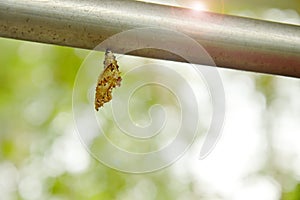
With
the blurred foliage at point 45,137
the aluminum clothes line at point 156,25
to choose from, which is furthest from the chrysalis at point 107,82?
the blurred foliage at point 45,137

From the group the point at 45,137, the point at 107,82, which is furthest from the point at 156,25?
the point at 45,137

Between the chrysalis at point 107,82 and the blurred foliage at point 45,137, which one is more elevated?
the blurred foliage at point 45,137

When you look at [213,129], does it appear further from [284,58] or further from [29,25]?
[29,25]

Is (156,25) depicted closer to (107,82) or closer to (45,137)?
(107,82)

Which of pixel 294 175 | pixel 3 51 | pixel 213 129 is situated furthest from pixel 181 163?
pixel 213 129

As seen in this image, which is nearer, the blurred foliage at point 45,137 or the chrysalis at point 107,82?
the chrysalis at point 107,82

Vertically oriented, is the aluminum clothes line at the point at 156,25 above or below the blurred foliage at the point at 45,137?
below

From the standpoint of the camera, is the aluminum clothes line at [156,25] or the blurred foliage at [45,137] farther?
the blurred foliage at [45,137]

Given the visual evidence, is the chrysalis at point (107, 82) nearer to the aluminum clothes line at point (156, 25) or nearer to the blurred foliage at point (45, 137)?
the aluminum clothes line at point (156, 25)

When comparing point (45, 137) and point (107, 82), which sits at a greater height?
point (45, 137)
